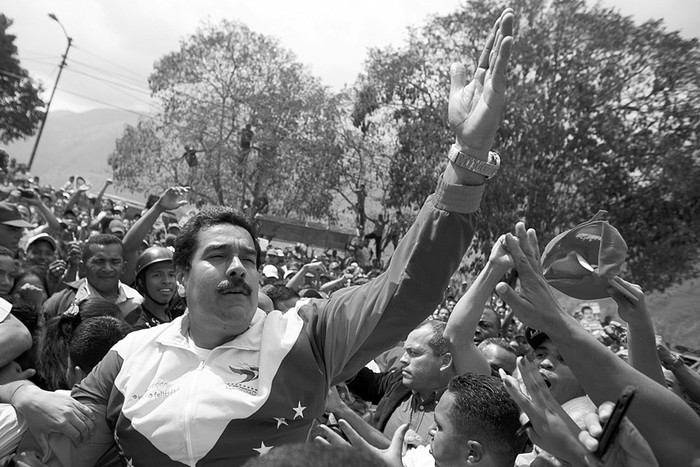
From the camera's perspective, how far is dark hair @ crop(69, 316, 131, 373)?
316cm

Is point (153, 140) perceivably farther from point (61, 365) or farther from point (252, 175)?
point (61, 365)

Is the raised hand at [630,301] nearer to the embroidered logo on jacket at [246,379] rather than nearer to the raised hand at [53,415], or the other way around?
the embroidered logo on jacket at [246,379]

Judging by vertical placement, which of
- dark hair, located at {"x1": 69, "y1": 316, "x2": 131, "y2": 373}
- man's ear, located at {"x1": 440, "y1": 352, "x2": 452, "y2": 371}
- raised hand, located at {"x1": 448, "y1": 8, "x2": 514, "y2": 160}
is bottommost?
dark hair, located at {"x1": 69, "y1": 316, "x2": 131, "y2": 373}

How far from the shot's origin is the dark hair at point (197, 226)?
2.72 metres

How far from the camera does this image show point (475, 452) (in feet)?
8.32

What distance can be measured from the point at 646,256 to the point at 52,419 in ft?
50.8

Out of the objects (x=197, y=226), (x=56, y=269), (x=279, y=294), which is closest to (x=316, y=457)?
(x=197, y=226)

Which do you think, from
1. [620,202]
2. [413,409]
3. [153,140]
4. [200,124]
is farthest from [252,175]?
[413,409]

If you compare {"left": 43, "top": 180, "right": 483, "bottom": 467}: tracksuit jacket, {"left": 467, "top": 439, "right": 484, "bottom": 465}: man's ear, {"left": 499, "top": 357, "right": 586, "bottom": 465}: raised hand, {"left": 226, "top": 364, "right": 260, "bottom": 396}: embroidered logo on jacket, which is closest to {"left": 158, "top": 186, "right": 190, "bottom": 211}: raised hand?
{"left": 43, "top": 180, "right": 483, "bottom": 467}: tracksuit jacket

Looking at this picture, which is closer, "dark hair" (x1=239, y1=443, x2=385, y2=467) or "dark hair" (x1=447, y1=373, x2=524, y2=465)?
"dark hair" (x1=239, y1=443, x2=385, y2=467)

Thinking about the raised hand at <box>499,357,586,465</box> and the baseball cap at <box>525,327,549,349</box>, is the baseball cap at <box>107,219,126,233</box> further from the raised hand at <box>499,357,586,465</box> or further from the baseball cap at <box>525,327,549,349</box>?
the raised hand at <box>499,357,586,465</box>

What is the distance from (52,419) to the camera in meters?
2.42

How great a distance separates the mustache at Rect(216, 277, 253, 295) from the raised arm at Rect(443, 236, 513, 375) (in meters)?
0.90

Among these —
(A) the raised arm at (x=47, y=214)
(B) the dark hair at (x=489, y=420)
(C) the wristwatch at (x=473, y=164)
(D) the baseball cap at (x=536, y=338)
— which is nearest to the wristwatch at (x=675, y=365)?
(D) the baseball cap at (x=536, y=338)
